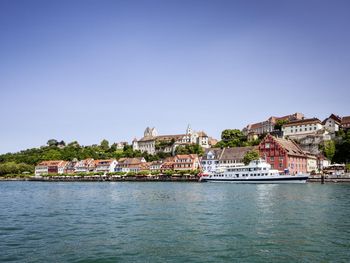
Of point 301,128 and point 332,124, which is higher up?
point 332,124


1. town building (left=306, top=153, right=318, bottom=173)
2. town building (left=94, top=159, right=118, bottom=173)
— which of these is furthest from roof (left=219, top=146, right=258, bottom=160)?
town building (left=94, top=159, right=118, bottom=173)

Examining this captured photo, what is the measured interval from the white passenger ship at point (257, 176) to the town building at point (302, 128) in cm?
4841

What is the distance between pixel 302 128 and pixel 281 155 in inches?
1457

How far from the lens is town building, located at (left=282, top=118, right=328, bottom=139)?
131400 millimetres

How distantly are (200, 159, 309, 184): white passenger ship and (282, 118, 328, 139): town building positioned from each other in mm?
48414

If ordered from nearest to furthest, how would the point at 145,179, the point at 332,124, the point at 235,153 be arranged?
the point at 235,153, the point at 145,179, the point at 332,124

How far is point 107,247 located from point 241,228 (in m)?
9.66

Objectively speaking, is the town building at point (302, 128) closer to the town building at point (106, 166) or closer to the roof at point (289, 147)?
the roof at point (289, 147)

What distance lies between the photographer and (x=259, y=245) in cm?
1984

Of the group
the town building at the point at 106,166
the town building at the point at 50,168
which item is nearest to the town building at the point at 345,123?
the town building at the point at 106,166

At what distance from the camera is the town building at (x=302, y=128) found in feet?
431

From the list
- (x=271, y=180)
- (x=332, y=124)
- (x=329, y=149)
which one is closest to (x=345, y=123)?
(x=332, y=124)

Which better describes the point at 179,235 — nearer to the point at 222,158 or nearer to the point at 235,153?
the point at 235,153

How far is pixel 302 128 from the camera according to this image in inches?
5310
